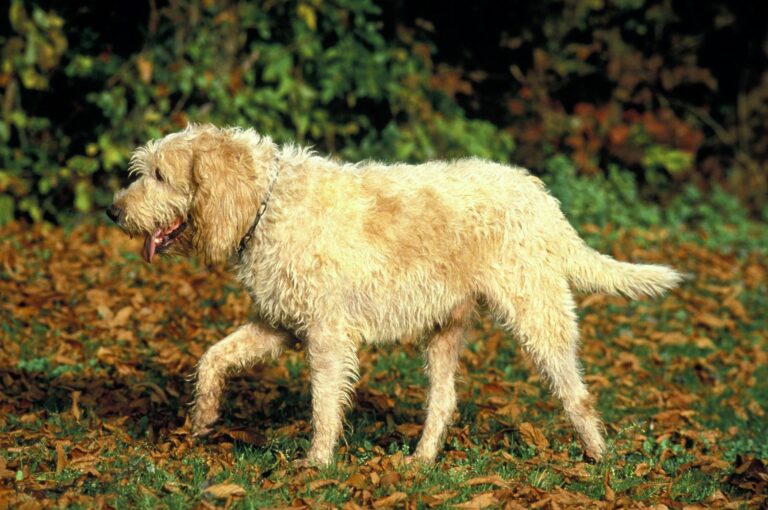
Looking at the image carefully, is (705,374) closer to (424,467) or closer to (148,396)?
(424,467)

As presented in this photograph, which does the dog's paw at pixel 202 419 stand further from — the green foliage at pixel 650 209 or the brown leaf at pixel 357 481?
the green foliage at pixel 650 209

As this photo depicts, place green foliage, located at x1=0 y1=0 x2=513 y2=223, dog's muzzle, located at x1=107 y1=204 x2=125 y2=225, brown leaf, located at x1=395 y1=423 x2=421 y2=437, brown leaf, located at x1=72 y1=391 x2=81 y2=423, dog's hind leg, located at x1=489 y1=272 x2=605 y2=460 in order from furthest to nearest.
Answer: green foliage, located at x1=0 y1=0 x2=513 y2=223
brown leaf, located at x1=395 y1=423 x2=421 y2=437
brown leaf, located at x1=72 y1=391 x2=81 y2=423
dog's hind leg, located at x1=489 y1=272 x2=605 y2=460
dog's muzzle, located at x1=107 y1=204 x2=125 y2=225

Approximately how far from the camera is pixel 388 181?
5312 mm

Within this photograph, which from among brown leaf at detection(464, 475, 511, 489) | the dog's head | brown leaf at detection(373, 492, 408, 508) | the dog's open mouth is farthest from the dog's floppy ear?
brown leaf at detection(464, 475, 511, 489)

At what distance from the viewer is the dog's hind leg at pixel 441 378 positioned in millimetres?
5512

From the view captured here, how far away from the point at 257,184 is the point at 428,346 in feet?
4.71

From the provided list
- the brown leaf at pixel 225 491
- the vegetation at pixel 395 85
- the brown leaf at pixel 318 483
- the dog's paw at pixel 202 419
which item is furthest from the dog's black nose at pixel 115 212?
the vegetation at pixel 395 85

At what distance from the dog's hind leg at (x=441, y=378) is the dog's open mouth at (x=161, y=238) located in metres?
1.57

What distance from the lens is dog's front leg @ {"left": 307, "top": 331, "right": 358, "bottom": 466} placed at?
5.01 m

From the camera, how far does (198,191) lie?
5.02m

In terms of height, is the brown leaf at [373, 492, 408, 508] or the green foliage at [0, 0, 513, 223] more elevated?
the green foliage at [0, 0, 513, 223]

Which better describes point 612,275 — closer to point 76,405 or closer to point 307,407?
point 307,407

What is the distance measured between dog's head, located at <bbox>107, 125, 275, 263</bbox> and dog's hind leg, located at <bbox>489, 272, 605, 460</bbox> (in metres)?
1.43

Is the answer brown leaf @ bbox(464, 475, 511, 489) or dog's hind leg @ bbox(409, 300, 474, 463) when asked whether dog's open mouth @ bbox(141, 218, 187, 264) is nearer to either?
dog's hind leg @ bbox(409, 300, 474, 463)
